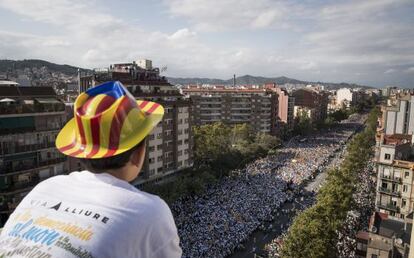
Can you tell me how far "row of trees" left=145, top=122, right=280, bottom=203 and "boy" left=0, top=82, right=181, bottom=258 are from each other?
1404 inches

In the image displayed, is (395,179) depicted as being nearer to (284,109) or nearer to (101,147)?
(101,147)

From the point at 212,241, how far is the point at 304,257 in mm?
9180

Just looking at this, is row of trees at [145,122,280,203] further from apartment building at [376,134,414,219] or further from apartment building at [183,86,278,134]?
apartment building at [376,134,414,219]

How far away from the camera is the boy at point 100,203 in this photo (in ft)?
7.31

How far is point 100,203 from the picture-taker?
2324mm

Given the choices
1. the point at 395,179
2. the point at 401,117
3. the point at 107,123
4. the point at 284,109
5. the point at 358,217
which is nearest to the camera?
the point at 107,123

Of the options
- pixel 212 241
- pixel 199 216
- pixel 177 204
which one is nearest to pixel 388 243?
pixel 212 241

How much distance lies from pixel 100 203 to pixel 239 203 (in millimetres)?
39329

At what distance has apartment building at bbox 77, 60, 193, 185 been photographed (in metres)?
42.3

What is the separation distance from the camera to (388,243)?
2573 cm

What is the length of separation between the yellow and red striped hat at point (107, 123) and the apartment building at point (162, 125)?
3855 centimetres

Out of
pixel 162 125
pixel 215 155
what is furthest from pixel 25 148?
pixel 215 155

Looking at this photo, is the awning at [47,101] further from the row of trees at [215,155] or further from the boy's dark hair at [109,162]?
the boy's dark hair at [109,162]

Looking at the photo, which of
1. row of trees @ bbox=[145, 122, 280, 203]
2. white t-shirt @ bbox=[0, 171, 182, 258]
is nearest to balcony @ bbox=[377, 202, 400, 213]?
row of trees @ bbox=[145, 122, 280, 203]
